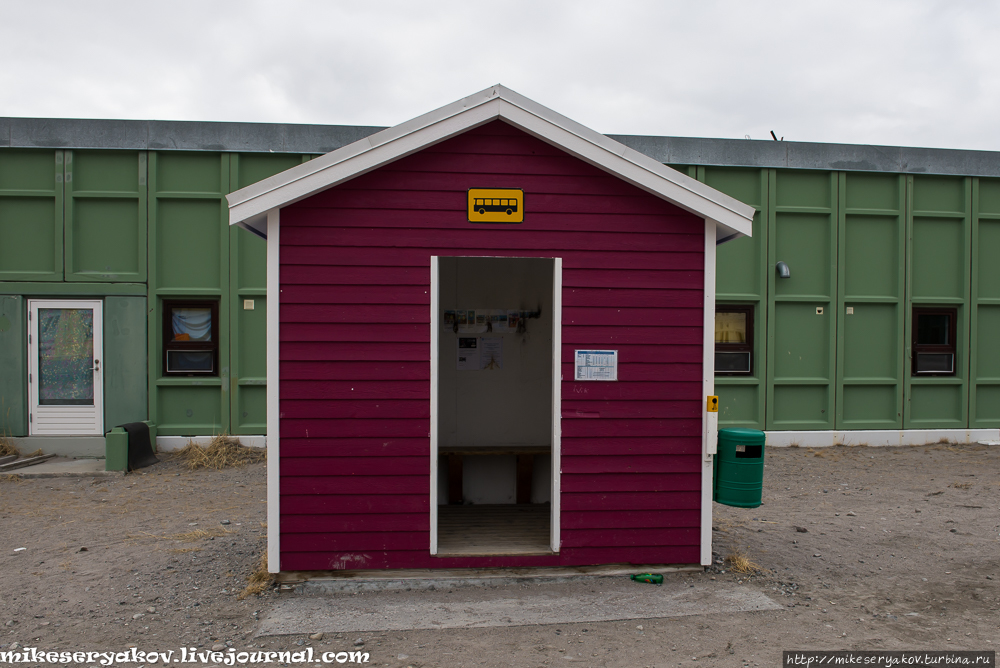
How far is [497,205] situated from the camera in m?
4.73

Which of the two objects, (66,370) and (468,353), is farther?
(66,370)

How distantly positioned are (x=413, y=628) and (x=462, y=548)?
3.31 ft

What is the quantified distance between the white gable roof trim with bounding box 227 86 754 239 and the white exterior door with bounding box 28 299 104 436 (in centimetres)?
599

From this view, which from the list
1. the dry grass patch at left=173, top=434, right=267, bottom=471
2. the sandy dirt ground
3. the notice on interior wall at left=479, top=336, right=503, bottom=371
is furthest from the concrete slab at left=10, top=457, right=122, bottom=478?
the notice on interior wall at left=479, top=336, right=503, bottom=371

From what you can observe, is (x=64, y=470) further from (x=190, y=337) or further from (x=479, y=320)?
(x=479, y=320)

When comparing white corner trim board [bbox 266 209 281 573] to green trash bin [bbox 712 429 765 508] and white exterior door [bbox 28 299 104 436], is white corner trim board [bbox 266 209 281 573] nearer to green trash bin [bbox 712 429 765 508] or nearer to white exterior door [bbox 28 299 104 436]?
green trash bin [bbox 712 429 765 508]

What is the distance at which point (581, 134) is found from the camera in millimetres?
4648

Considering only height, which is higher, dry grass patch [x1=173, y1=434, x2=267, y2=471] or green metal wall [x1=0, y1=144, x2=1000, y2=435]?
green metal wall [x1=0, y1=144, x2=1000, y2=435]

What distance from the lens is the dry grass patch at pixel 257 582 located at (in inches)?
180

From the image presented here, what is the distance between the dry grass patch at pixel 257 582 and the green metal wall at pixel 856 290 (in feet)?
23.3

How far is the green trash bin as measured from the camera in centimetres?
491

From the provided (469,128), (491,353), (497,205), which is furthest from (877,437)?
(469,128)

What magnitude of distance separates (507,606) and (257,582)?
71.5 inches

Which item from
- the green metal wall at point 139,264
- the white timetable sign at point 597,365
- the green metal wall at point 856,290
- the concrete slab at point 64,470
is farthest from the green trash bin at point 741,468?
the concrete slab at point 64,470
